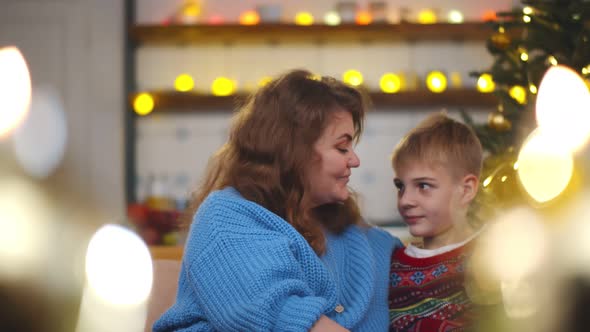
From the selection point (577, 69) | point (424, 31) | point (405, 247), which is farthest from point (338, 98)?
point (424, 31)

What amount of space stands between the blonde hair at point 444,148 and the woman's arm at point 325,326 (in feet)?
1.59

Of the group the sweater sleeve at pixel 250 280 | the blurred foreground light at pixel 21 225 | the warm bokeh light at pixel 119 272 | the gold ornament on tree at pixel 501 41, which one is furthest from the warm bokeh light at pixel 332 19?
the sweater sleeve at pixel 250 280

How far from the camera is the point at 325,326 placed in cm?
135

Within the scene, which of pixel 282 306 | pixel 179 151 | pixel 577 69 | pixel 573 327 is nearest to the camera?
pixel 282 306

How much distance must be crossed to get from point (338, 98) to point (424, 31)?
2991 mm

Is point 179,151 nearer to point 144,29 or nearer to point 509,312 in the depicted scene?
point 144,29

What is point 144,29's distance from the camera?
4.52 meters

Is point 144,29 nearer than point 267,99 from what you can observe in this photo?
No

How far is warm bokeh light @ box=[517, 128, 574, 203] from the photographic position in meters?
2.29

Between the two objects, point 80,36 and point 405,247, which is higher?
point 80,36

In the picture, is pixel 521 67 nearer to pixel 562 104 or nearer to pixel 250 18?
pixel 562 104

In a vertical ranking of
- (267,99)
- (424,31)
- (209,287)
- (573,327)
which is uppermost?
(424,31)

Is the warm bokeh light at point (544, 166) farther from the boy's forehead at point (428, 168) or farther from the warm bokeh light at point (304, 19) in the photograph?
the warm bokeh light at point (304, 19)

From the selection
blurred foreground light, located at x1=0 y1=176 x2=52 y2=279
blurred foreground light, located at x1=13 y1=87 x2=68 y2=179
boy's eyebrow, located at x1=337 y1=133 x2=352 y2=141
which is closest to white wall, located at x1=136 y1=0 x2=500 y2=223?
blurred foreground light, located at x1=13 y1=87 x2=68 y2=179
